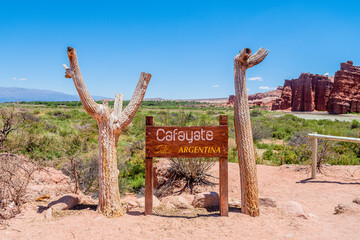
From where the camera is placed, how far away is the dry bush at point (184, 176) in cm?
721

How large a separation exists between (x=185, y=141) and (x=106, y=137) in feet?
4.84

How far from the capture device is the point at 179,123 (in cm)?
735

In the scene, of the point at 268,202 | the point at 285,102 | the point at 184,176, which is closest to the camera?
the point at 268,202

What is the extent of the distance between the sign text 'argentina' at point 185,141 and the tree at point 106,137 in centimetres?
63

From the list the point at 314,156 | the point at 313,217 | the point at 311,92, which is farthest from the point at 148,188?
the point at 311,92

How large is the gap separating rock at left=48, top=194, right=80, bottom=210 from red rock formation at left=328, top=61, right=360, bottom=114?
6518 cm

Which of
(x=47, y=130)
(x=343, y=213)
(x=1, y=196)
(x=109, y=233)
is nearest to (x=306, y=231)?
(x=343, y=213)

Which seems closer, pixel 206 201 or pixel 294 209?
pixel 294 209

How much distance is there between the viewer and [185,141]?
4.68 metres

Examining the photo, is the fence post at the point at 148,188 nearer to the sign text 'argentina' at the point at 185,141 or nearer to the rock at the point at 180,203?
the sign text 'argentina' at the point at 185,141

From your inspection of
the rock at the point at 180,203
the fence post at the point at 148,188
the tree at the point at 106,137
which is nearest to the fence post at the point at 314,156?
the rock at the point at 180,203

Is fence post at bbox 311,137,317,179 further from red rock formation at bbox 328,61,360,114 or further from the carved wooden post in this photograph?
red rock formation at bbox 328,61,360,114

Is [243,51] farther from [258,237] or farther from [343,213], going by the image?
[343,213]

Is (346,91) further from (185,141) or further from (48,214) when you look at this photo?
(48,214)
